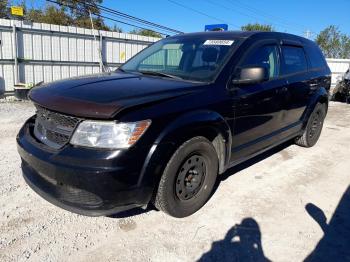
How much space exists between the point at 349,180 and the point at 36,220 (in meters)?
3.92

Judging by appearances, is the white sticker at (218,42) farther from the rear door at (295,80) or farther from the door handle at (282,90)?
the rear door at (295,80)

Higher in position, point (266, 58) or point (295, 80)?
point (266, 58)

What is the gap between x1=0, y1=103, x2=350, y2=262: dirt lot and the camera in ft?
8.96

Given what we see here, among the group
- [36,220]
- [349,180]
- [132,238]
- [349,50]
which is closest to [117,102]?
[132,238]

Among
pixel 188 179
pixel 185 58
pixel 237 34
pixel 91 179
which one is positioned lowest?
pixel 188 179

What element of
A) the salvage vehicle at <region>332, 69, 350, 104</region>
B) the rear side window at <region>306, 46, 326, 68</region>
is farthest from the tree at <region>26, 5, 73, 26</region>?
the rear side window at <region>306, 46, 326, 68</region>

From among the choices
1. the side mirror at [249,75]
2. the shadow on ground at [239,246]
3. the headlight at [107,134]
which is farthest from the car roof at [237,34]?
the shadow on ground at [239,246]

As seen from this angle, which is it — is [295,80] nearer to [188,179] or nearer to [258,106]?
[258,106]

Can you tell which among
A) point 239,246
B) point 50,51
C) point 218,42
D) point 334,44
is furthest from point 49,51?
point 334,44

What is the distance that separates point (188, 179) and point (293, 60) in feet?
8.92

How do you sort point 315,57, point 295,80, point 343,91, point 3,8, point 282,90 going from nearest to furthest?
point 282,90 → point 295,80 → point 315,57 → point 343,91 → point 3,8

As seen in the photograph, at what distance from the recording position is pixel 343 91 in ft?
43.0

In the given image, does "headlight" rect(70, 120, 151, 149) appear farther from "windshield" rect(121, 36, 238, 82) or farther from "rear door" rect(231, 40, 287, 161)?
"rear door" rect(231, 40, 287, 161)

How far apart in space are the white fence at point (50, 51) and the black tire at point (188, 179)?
9.28m
